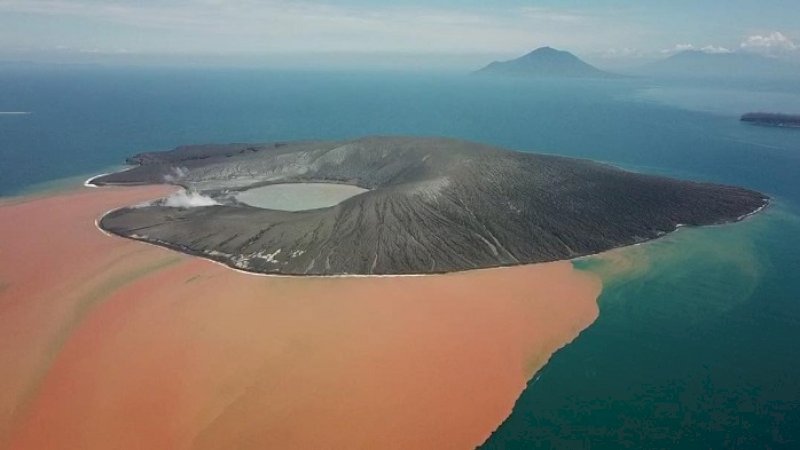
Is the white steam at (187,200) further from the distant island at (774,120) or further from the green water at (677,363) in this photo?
the distant island at (774,120)

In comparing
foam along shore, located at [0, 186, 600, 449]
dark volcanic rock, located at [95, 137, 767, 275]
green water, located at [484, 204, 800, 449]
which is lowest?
green water, located at [484, 204, 800, 449]

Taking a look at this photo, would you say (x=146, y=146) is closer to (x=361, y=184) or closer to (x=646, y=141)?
(x=361, y=184)

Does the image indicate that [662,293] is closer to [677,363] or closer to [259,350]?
[677,363]

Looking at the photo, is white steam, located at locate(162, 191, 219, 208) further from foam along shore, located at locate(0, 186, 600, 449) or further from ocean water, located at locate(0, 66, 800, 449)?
ocean water, located at locate(0, 66, 800, 449)

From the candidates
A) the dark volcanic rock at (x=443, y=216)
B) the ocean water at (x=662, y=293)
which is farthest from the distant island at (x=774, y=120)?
the dark volcanic rock at (x=443, y=216)

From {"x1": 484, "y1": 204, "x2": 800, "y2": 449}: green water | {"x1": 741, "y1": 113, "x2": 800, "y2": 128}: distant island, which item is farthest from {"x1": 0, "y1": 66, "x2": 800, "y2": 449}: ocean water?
{"x1": 741, "y1": 113, "x2": 800, "y2": 128}: distant island
